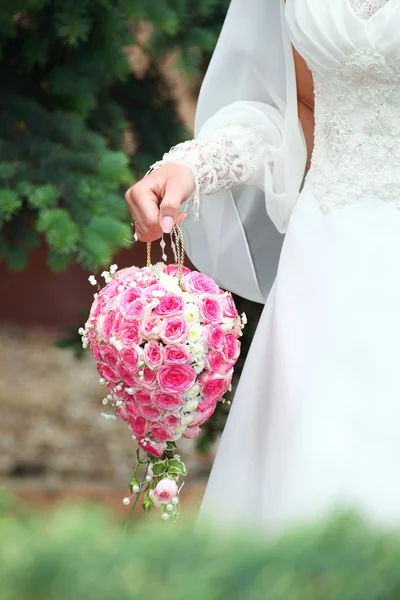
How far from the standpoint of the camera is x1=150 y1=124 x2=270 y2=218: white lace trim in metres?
1.89

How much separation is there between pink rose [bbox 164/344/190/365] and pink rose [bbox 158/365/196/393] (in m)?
0.01

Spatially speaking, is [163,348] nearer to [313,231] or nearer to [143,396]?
[143,396]

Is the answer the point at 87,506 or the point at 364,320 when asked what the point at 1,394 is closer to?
the point at 364,320

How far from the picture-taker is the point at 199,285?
5.55 feet

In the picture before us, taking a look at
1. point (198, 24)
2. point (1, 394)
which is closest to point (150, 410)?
point (198, 24)

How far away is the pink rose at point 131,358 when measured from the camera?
159cm

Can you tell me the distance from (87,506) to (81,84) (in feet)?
8.42

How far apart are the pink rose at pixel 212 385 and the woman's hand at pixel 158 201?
0.88 feet

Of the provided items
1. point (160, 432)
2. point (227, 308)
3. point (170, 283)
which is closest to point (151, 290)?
point (170, 283)

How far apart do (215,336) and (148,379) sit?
14 centimetres

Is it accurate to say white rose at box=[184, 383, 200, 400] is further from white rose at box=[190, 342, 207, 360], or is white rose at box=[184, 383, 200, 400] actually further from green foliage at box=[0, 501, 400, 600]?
green foliage at box=[0, 501, 400, 600]

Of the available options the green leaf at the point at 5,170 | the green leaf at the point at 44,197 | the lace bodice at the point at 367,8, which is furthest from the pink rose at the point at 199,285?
the green leaf at the point at 5,170

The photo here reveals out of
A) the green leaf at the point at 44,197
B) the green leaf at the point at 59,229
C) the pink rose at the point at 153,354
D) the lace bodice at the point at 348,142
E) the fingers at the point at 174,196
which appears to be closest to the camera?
the pink rose at the point at 153,354

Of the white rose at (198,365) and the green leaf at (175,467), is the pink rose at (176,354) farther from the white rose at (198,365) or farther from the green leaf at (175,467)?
the green leaf at (175,467)
